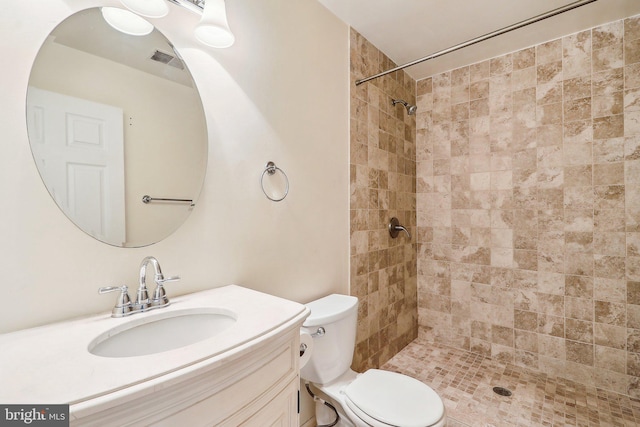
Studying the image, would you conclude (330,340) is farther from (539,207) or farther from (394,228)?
(539,207)

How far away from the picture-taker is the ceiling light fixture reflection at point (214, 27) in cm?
105

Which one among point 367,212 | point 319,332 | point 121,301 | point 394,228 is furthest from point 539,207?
point 121,301

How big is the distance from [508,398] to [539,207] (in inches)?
53.9

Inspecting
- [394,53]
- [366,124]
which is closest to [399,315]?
[366,124]

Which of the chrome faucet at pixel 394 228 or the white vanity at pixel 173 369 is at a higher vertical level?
the chrome faucet at pixel 394 228

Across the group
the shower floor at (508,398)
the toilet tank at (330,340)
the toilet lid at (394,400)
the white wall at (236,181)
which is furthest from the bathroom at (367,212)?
the toilet lid at (394,400)

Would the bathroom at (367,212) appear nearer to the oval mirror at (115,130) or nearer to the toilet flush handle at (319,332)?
the oval mirror at (115,130)

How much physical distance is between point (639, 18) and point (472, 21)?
1.04 meters

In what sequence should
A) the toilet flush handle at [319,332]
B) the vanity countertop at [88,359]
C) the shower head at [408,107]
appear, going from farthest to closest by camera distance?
the shower head at [408,107]
the toilet flush handle at [319,332]
the vanity countertop at [88,359]

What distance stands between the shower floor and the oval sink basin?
1558 millimetres

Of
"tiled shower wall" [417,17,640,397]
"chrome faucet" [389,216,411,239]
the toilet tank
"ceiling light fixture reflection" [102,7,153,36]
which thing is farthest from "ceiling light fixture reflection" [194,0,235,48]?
"tiled shower wall" [417,17,640,397]

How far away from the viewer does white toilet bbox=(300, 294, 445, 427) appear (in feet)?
3.86

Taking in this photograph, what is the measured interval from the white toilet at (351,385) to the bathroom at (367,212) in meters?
0.26

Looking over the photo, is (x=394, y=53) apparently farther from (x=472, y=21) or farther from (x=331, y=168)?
(x=331, y=168)
